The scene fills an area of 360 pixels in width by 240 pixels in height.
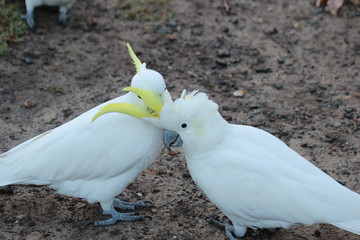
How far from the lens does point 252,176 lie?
3.11m

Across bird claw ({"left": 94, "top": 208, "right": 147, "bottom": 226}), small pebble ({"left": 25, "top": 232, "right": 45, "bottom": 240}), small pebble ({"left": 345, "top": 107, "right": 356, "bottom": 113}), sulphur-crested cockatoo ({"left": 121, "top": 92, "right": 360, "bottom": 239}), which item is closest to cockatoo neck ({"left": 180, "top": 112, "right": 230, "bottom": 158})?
sulphur-crested cockatoo ({"left": 121, "top": 92, "right": 360, "bottom": 239})

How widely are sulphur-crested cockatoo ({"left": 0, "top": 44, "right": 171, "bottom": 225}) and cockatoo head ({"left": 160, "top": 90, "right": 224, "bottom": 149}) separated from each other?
0.71 feet

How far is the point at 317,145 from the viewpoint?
4375 millimetres

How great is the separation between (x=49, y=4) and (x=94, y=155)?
10.7ft

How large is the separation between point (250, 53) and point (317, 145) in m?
1.69

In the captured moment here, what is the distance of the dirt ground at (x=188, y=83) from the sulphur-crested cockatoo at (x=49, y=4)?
138 millimetres

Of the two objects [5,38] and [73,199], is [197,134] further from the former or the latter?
[5,38]

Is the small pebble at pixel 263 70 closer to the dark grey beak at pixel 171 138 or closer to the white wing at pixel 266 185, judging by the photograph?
the white wing at pixel 266 185

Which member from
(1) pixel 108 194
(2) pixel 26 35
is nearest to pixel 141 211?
(1) pixel 108 194

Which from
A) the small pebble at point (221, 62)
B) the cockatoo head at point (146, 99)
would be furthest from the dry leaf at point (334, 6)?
the cockatoo head at point (146, 99)

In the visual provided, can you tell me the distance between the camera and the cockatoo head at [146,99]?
10.3 ft

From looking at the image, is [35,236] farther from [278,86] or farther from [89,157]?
[278,86]

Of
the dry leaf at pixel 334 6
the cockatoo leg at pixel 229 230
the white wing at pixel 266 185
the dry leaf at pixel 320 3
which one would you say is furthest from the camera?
the dry leaf at pixel 320 3

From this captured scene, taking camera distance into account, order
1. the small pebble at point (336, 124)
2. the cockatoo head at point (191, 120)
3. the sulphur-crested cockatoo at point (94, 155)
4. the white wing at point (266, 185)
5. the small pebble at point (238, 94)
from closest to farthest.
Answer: the white wing at point (266, 185) → the cockatoo head at point (191, 120) → the sulphur-crested cockatoo at point (94, 155) → the small pebble at point (336, 124) → the small pebble at point (238, 94)
